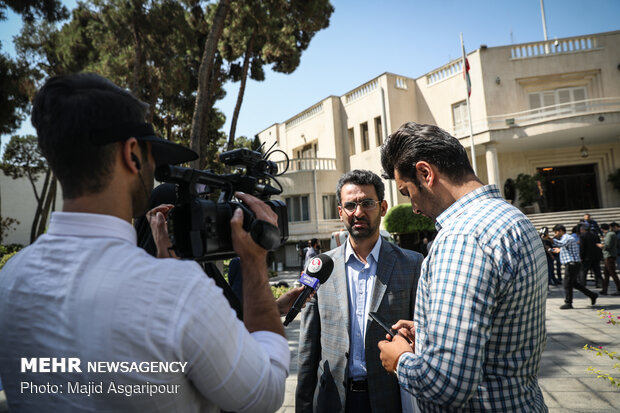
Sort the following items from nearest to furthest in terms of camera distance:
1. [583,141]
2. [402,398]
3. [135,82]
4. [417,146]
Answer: [417,146] → [402,398] → [135,82] → [583,141]

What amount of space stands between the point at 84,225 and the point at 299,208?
26091mm

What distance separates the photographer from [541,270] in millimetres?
1578

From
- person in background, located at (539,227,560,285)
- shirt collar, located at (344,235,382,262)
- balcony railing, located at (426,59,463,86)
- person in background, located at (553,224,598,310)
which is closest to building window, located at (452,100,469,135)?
balcony railing, located at (426,59,463,86)

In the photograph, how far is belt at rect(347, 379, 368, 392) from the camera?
7.89 feet

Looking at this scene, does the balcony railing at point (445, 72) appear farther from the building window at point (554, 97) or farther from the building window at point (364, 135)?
the building window at point (364, 135)

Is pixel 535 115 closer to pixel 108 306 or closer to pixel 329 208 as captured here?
pixel 329 208

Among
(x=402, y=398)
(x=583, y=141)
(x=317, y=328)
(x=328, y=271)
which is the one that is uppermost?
(x=583, y=141)

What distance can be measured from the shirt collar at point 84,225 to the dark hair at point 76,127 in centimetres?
7

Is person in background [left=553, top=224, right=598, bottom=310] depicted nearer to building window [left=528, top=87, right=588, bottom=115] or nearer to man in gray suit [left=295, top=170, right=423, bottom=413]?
man in gray suit [left=295, top=170, right=423, bottom=413]

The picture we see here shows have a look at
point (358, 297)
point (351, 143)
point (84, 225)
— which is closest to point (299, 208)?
point (351, 143)

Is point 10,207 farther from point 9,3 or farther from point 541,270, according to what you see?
point 541,270

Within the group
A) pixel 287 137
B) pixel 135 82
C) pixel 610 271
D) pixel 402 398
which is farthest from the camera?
pixel 287 137

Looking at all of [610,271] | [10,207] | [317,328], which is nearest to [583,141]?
[610,271]

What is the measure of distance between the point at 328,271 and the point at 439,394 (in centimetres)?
109
